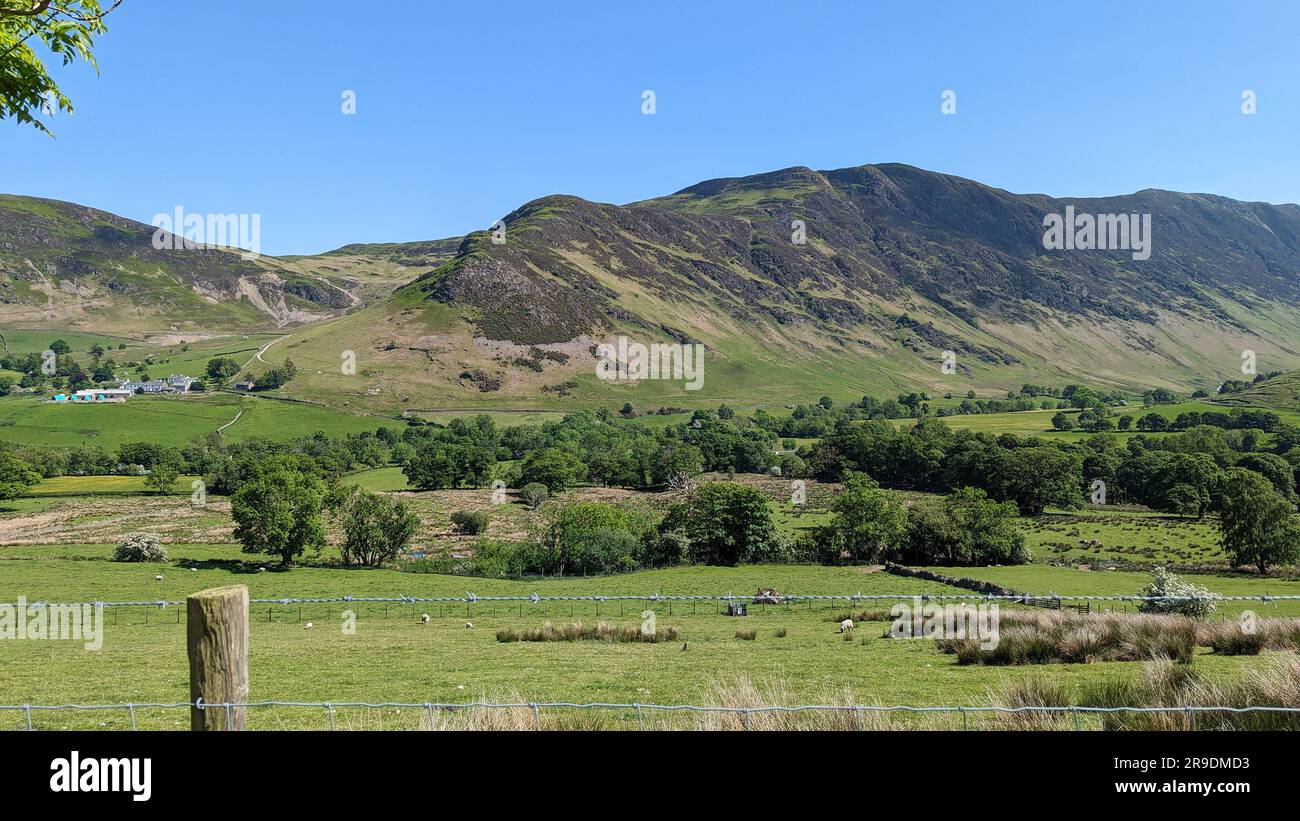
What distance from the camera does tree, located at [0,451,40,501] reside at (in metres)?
93.2

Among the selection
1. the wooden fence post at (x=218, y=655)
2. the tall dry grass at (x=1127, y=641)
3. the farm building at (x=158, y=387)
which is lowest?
the tall dry grass at (x=1127, y=641)

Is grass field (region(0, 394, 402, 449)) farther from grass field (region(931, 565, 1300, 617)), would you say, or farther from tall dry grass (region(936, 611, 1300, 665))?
tall dry grass (region(936, 611, 1300, 665))

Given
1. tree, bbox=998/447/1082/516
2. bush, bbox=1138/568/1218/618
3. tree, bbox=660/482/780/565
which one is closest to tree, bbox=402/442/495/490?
tree, bbox=660/482/780/565

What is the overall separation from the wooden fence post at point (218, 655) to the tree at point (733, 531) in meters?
62.4

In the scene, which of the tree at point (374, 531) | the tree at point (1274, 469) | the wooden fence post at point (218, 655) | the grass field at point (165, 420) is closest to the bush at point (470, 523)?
→ the tree at point (374, 531)

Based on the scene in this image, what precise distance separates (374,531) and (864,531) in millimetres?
43880

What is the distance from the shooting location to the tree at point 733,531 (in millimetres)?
66562

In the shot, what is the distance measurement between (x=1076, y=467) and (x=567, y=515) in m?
84.9

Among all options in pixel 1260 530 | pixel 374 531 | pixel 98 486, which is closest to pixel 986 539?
pixel 1260 530

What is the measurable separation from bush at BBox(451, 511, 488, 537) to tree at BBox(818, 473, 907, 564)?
125ft

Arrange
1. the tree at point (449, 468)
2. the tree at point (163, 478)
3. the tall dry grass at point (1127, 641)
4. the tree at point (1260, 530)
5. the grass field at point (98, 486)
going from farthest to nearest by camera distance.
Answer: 1. the tree at point (449, 468)
2. the tree at point (163, 478)
3. the grass field at point (98, 486)
4. the tree at point (1260, 530)
5. the tall dry grass at point (1127, 641)

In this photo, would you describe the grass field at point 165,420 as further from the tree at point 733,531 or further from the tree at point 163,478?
the tree at point 733,531
